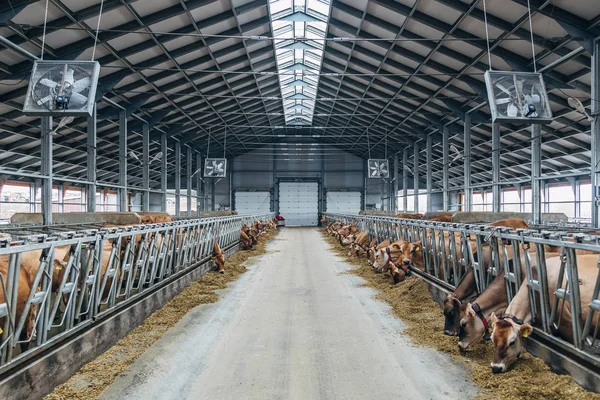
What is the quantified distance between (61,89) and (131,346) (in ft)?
16.7

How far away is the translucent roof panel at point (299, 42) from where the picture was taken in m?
15.0

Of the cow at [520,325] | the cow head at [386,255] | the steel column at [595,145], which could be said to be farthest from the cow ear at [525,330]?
the steel column at [595,145]

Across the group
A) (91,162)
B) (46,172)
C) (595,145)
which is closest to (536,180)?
(595,145)

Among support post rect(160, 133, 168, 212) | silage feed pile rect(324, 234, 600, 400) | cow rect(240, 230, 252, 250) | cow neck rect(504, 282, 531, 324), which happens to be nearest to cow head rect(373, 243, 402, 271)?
silage feed pile rect(324, 234, 600, 400)

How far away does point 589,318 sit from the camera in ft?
10.7

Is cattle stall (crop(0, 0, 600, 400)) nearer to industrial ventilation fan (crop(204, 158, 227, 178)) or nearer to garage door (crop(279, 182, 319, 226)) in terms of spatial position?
industrial ventilation fan (crop(204, 158, 227, 178))

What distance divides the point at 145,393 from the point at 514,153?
2636 cm

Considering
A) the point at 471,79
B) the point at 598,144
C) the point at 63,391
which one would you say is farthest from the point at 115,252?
the point at 471,79

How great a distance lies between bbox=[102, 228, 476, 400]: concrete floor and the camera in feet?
11.6

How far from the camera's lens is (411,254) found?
8.27 m

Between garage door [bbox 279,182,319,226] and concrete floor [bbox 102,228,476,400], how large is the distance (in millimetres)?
32582

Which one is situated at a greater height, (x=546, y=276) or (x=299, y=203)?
(x=299, y=203)

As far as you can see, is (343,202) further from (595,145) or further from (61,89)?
(61,89)

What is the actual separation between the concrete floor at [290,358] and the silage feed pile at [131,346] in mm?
114
